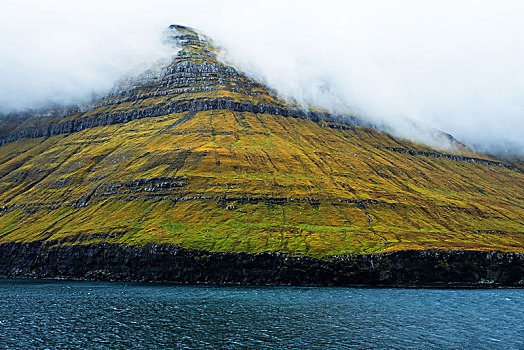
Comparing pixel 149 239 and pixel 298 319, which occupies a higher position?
pixel 149 239

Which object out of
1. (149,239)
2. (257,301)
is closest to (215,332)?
(257,301)

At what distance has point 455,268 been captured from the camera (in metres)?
175

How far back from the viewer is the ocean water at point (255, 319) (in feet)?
243

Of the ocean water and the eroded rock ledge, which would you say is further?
the eroded rock ledge

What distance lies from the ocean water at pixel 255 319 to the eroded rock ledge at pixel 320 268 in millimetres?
22088

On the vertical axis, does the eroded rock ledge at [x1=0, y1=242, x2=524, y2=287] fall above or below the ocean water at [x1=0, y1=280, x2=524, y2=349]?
above

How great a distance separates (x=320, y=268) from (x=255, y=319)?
3221 inches

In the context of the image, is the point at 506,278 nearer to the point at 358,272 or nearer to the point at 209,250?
the point at 358,272

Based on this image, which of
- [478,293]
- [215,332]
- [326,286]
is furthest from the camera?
[326,286]

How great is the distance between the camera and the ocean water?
7394cm

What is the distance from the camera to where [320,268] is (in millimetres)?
171500

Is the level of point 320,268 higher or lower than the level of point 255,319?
higher

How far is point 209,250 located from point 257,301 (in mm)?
A: 62358

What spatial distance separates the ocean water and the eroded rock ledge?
22.1m
